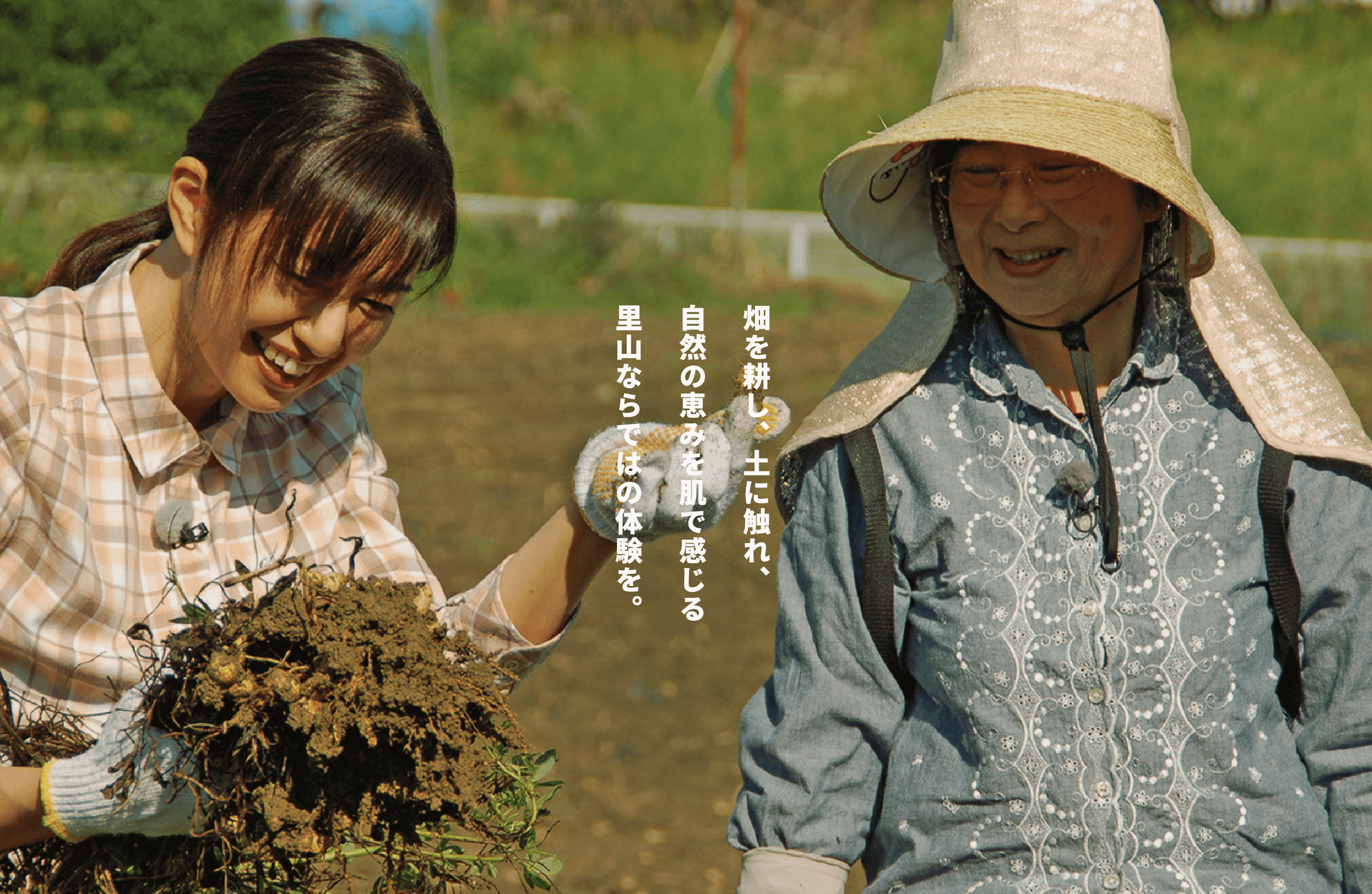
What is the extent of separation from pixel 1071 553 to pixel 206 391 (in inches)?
49.4

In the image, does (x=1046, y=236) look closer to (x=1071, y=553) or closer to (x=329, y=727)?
(x=1071, y=553)

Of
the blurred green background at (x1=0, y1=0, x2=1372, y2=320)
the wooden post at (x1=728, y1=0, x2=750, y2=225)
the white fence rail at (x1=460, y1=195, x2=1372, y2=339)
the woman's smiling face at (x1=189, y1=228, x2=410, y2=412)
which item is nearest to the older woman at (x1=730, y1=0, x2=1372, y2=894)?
the woman's smiling face at (x1=189, y1=228, x2=410, y2=412)

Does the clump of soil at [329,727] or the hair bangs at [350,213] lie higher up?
the hair bangs at [350,213]

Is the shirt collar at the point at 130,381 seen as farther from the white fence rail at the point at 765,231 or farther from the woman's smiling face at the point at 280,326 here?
the white fence rail at the point at 765,231

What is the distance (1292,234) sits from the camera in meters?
11.0

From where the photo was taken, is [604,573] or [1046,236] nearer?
[1046,236]

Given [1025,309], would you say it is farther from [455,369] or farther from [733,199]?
[733,199]

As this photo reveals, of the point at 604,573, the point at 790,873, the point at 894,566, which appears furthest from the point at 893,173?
the point at 604,573

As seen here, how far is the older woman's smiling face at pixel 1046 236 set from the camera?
70.4 inches

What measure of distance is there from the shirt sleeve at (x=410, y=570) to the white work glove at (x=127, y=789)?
41 centimetres

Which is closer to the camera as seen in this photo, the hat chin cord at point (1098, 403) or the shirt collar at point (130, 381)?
the hat chin cord at point (1098, 403)

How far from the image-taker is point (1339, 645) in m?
1.72

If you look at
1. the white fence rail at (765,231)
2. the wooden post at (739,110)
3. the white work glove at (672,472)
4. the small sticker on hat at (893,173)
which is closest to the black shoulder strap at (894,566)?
the white work glove at (672,472)

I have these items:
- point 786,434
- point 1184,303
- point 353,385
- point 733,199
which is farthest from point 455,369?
point 1184,303
